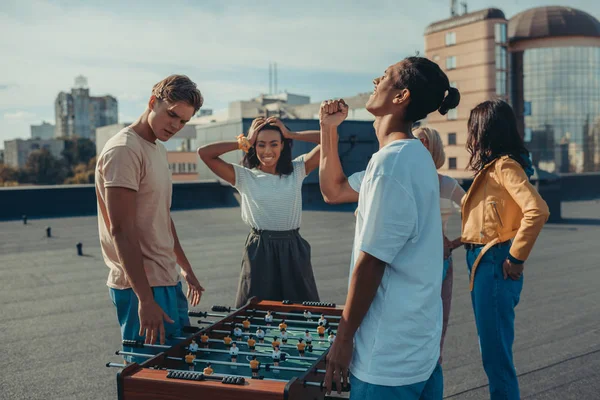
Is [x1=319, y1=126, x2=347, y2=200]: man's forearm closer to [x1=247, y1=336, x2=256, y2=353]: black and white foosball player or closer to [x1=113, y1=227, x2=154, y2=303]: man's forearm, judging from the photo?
[x1=247, y1=336, x2=256, y2=353]: black and white foosball player

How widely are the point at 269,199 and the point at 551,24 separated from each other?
213ft

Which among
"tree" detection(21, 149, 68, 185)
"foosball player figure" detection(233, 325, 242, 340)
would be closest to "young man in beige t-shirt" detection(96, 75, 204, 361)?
"foosball player figure" detection(233, 325, 242, 340)

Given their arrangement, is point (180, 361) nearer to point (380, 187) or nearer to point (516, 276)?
point (380, 187)

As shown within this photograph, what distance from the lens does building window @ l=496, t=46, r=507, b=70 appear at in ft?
176

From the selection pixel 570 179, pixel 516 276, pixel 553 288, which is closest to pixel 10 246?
pixel 553 288

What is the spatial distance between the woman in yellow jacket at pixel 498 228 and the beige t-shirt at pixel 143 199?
65.6 inches

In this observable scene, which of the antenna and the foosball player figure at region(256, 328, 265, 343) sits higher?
the antenna

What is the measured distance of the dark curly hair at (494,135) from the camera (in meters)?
3.25

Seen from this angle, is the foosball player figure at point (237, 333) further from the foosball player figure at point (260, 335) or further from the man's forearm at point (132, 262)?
the man's forearm at point (132, 262)

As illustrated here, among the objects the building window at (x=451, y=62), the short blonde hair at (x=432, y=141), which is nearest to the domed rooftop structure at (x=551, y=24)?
the building window at (x=451, y=62)

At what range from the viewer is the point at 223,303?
6.67 m

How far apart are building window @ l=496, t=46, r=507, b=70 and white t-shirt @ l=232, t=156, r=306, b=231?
2149 inches

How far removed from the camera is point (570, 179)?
73.4 ft

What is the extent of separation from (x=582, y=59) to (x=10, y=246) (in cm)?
6508
